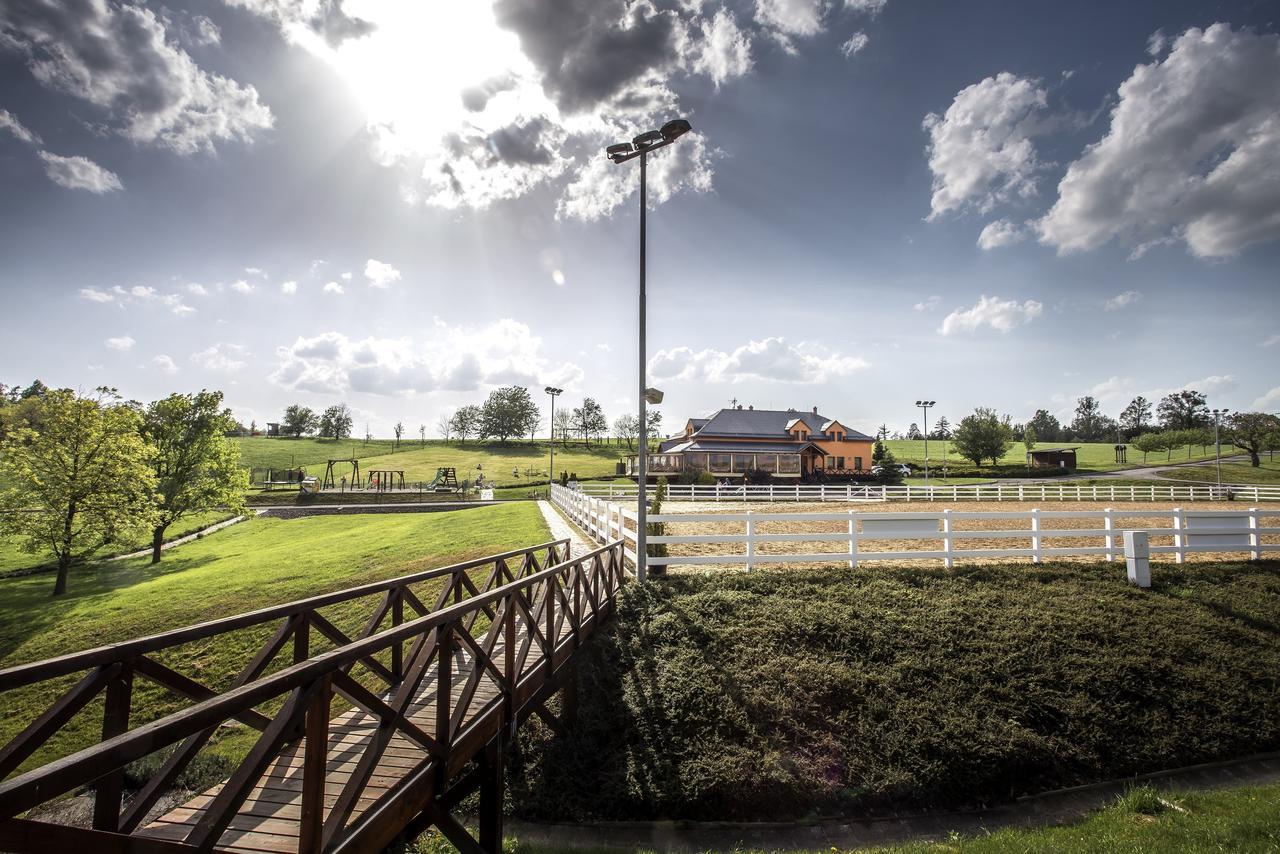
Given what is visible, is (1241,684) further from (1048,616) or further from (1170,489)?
(1170,489)

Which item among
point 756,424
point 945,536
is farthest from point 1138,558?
point 756,424

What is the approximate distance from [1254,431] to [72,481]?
92581 mm

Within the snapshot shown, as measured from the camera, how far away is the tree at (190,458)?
23.4 metres

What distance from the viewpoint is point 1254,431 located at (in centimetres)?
5716

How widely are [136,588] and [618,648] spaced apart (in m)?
18.4

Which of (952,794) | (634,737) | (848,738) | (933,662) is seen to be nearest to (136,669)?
(634,737)

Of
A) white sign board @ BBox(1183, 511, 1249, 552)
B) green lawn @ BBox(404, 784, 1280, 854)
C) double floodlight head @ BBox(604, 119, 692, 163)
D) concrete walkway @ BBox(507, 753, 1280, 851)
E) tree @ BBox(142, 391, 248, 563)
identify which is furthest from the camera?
tree @ BBox(142, 391, 248, 563)

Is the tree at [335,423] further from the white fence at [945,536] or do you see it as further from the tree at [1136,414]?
the tree at [1136,414]

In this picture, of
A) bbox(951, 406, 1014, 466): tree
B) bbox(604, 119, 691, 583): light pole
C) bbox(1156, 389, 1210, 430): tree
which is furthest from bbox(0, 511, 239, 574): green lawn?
bbox(1156, 389, 1210, 430): tree

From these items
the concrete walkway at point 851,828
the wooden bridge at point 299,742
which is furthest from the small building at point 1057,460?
the wooden bridge at point 299,742

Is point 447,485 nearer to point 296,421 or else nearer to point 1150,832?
point 1150,832

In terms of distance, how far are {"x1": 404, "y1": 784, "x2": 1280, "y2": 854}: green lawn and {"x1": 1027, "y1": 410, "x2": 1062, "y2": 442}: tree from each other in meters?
141

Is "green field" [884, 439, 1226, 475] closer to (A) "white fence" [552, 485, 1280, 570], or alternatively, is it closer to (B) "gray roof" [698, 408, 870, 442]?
(B) "gray roof" [698, 408, 870, 442]

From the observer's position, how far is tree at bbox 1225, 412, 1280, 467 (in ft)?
183
